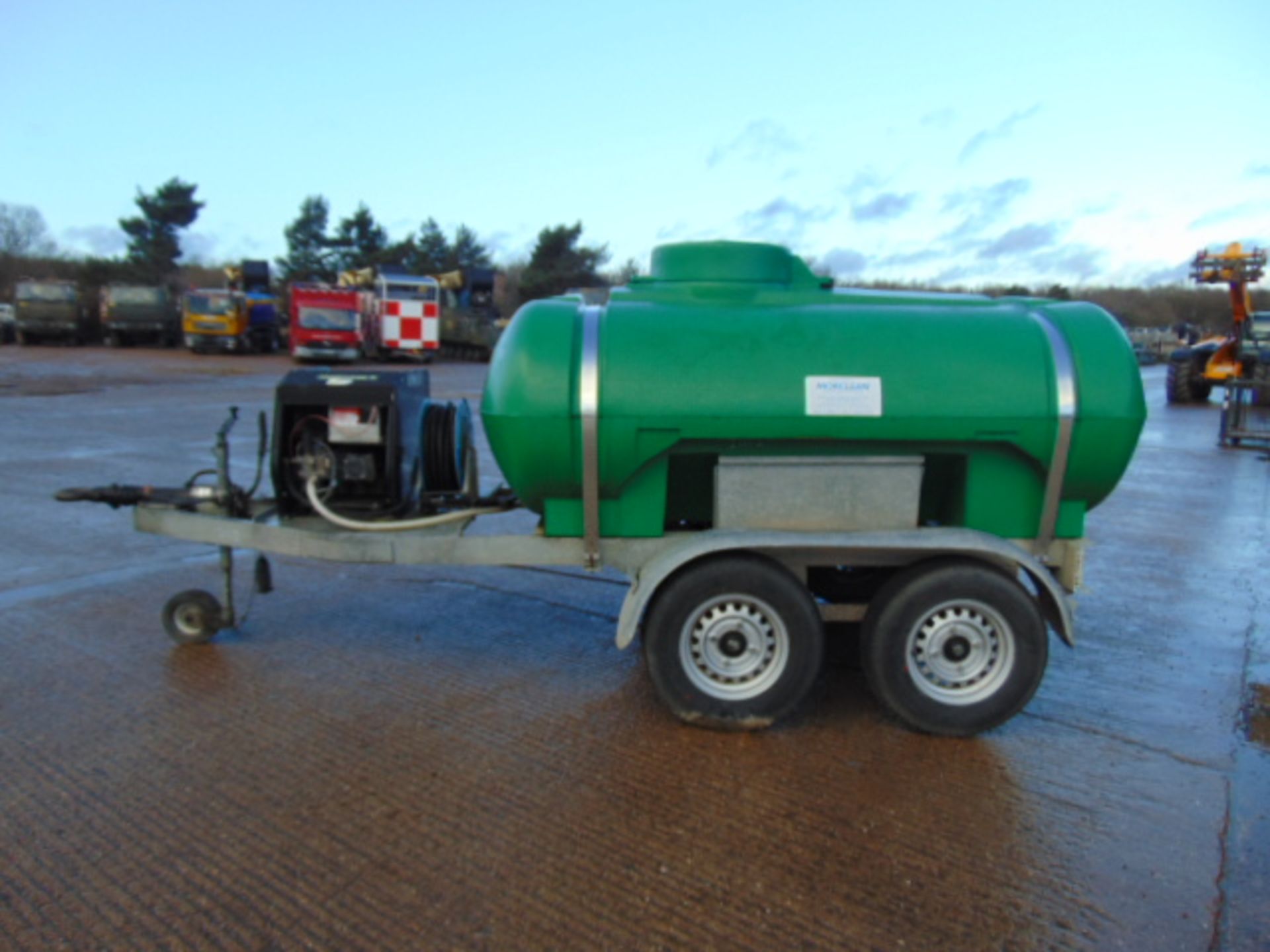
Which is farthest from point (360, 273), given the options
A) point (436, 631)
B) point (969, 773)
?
point (969, 773)

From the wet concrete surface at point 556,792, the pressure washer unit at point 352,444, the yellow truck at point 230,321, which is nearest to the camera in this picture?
the wet concrete surface at point 556,792

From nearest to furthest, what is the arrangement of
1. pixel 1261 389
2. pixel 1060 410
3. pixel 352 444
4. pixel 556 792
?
pixel 556 792 → pixel 1060 410 → pixel 352 444 → pixel 1261 389

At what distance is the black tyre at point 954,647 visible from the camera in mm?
3723

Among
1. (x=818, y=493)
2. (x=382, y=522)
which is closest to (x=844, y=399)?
(x=818, y=493)

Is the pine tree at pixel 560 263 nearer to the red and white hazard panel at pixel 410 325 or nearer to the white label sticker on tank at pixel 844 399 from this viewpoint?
the red and white hazard panel at pixel 410 325

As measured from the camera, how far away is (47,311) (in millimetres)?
32156

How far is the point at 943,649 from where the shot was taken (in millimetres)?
3801

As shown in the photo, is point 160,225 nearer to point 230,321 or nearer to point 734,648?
point 230,321

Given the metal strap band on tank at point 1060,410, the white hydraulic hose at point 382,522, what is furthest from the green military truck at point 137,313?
the metal strap band on tank at point 1060,410

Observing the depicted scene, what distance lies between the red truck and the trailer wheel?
23736 mm

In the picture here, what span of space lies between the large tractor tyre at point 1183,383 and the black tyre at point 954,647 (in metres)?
21.5

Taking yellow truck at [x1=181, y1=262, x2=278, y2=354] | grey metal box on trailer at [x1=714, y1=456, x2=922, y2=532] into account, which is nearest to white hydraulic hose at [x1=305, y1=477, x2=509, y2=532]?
grey metal box on trailer at [x1=714, y1=456, x2=922, y2=532]

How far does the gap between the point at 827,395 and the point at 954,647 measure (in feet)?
3.70

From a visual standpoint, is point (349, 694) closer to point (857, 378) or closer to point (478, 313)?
point (857, 378)
